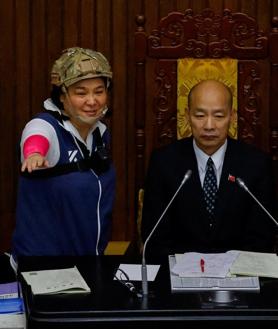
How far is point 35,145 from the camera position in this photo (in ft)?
9.57

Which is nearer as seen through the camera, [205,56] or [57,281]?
[57,281]

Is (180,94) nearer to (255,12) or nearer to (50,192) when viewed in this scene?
(255,12)

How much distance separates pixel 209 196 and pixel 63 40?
1.40 metres

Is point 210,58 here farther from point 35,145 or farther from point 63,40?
point 35,145

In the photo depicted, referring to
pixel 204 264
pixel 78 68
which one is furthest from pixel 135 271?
pixel 78 68

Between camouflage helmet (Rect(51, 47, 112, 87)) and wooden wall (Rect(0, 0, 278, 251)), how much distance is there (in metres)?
1.06

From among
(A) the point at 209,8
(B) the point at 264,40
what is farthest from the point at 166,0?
(B) the point at 264,40

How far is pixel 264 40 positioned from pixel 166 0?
0.50 metres

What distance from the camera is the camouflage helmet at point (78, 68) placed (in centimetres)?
314

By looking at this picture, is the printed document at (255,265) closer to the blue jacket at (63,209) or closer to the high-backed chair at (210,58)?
the blue jacket at (63,209)

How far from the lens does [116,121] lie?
4.36 metres

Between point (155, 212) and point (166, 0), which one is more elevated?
point (166, 0)

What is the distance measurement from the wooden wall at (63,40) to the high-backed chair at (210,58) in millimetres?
53

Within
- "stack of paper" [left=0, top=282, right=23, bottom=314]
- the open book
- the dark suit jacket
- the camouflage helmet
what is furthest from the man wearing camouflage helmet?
"stack of paper" [left=0, top=282, right=23, bottom=314]
